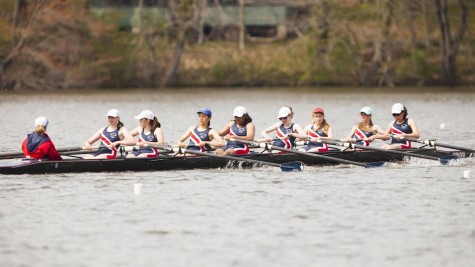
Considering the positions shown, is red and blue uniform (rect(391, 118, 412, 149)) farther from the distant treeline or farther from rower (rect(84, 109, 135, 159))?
the distant treeline

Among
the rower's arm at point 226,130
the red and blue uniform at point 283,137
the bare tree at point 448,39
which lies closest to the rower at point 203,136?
the rower's arm at point 226,130

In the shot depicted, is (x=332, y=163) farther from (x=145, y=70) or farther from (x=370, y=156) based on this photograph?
(x=145, y=70)

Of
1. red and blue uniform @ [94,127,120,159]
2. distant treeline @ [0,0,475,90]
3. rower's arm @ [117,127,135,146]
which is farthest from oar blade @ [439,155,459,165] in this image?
distant treeline @ [0,0,475,90]

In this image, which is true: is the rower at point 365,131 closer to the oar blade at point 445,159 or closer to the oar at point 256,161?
the oar blade at point 445,159

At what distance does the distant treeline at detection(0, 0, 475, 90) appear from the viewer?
59.5m

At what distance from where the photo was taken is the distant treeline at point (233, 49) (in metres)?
59.5

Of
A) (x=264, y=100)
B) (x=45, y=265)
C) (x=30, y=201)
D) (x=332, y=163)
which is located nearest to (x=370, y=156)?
(x=332, y=163)

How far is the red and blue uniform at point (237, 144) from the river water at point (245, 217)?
57 centimetres

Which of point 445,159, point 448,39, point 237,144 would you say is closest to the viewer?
point 237,144

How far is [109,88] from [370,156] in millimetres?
40005

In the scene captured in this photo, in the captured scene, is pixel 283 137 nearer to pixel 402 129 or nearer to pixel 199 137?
pixel 199 137

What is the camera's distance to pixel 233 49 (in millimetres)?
66125

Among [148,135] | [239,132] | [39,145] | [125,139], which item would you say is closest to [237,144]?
[239,132]

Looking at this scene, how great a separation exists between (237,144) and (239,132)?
294 mm
